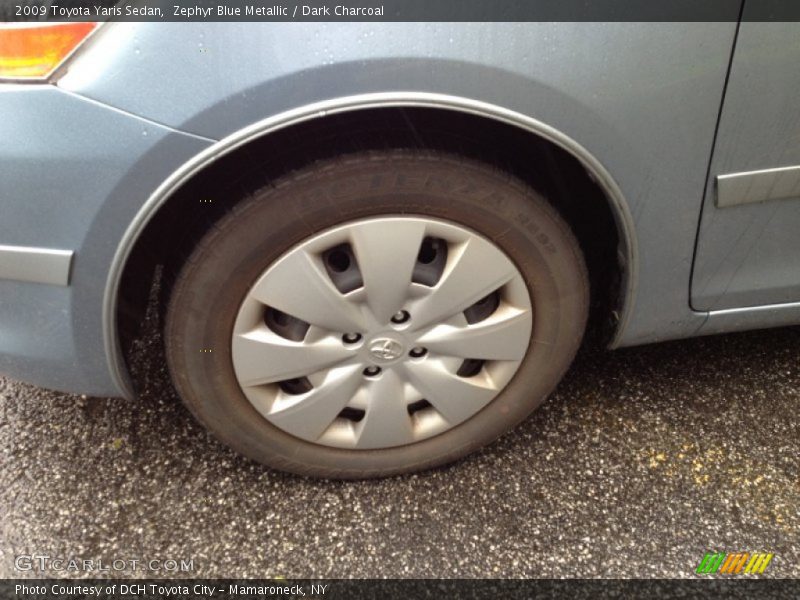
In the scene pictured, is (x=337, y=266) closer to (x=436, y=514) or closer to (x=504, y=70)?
(x=504, y=70)

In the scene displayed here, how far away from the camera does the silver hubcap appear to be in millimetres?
1468

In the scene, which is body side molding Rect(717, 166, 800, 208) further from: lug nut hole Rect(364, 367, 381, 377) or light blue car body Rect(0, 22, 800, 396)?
lug nut hole Rect(364, 367, 381, 377)

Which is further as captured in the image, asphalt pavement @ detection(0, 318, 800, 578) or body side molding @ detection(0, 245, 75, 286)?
asphalt pavement @ detection(0, 318, 800, 578)

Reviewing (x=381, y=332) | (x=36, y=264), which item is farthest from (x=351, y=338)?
(x=36, y=264)

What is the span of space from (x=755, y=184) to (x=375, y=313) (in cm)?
84

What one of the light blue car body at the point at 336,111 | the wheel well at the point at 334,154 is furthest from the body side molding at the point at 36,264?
the wheel well at the point at 334,154

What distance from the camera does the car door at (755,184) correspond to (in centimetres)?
135

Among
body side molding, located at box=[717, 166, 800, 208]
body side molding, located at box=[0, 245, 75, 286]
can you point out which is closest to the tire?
body side molding, located at box=[0, 245, 75, 286]

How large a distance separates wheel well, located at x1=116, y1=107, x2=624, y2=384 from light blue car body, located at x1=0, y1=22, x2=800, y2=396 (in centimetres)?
7

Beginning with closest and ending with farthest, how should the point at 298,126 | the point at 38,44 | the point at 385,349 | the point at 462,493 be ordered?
the point at 38,44 → the point at 298,126 → the point at 385,349 → the point at 462,493

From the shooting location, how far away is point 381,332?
157cm

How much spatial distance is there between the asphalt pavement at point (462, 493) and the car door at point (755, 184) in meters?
0.42

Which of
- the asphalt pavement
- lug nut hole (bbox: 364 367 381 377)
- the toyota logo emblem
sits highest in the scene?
the toyota logo emblem

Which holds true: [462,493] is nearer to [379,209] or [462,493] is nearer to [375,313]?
[375,313]
